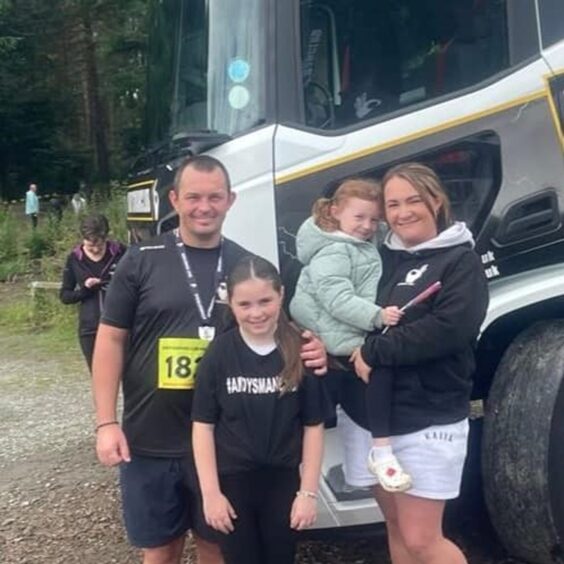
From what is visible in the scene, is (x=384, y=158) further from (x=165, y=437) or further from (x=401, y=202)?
(x=165, y=437)

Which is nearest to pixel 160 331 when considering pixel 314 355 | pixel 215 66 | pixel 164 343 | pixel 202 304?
pixel 164 343

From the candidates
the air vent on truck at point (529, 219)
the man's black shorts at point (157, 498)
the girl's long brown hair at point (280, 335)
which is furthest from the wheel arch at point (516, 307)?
the man's black shorts at point (157, 498)

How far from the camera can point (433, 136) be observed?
3951mm

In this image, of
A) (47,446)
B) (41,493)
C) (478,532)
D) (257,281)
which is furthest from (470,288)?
(47,446)

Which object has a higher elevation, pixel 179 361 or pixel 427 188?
pixel 427 188

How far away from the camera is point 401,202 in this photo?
3.32m

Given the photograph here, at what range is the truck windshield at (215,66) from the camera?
3.93 meters

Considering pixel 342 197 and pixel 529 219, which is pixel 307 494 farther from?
pixel 529 219

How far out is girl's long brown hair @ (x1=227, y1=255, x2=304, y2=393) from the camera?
10.9 feet

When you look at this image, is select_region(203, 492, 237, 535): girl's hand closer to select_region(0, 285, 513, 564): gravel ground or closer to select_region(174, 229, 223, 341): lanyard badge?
select_region(174, 229, 223, 341): lanyard badge

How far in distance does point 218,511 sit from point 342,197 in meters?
1.08

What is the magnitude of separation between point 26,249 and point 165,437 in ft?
48.2

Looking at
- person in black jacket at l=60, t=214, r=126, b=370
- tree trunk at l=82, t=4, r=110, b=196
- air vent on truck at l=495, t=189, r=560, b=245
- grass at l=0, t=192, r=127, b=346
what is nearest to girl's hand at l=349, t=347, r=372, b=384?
air vent on truck at l=495, t=189, r=560, b=245

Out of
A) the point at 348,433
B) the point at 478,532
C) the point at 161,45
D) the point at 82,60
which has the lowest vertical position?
the point at 478,532
